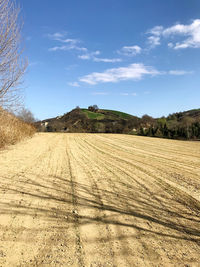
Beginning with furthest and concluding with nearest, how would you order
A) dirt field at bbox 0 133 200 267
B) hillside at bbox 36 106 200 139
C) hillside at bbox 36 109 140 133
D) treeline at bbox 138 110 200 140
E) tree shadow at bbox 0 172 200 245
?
hillside at bbox 36 109 140 133, hillside at bbox 36 106 200 139, treeline at bbox 138 110 200 140, tree shadow at bbox 0 172 200 245, dirt field at bbox 0 133 200 267

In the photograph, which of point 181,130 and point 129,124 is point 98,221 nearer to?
point 181,130

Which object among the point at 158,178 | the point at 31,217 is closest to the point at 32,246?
the point at 31,217

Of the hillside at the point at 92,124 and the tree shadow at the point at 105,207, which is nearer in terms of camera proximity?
the tree shadow at the point at 105,207

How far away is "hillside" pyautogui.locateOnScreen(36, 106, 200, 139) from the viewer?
30.0 meters

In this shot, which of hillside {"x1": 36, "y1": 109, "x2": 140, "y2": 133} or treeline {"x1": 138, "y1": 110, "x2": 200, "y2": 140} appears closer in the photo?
treeline {"x1": 138, "y1": 110, "x2": 200, "y2": 140}

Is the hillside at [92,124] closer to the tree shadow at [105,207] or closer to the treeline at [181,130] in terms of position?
the treeline at [181,130]

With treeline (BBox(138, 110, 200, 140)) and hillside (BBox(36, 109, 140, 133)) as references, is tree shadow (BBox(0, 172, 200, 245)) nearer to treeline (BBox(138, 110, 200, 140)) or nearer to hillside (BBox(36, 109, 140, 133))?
treeline (BBox(138, 110, 200, 140))

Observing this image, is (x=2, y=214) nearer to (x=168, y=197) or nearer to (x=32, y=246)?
(x=32, y=246)

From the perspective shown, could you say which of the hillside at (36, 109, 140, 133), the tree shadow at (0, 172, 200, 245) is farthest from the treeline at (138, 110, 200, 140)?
the tree shadow at (0, 172, 200, 245)

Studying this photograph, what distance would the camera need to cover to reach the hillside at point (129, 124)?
30014mm

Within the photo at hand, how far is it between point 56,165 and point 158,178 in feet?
13.9

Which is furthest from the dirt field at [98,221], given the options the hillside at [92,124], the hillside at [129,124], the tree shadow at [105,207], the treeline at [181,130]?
the hillside at [92,124]

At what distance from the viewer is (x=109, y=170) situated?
6895 mm

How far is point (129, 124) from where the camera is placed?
167 ft
